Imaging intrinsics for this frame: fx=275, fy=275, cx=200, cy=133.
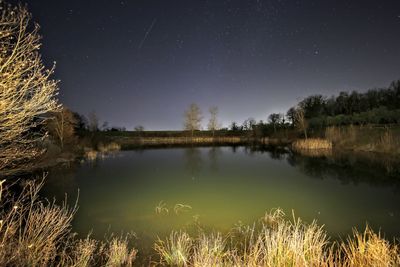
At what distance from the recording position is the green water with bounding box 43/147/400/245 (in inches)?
377

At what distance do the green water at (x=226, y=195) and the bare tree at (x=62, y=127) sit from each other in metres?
10.2

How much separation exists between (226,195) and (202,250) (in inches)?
347

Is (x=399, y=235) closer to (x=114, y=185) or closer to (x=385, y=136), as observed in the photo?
(x=114, y=185)

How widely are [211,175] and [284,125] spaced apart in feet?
169

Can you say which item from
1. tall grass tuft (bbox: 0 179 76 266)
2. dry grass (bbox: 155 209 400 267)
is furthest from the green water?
tall grass tuft (bbox: 0 179 76 266)

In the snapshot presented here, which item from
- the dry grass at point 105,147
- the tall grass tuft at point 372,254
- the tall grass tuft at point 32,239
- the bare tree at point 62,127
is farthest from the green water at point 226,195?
the dry grass at point 105,147

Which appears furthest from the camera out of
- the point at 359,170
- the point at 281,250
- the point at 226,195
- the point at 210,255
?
the point at 359,170

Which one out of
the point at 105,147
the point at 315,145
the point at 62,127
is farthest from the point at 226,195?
the point at 105,147

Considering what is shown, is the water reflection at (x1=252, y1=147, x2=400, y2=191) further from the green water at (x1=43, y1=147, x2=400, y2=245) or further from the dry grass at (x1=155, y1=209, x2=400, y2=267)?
the dry grass at (x1=155, y1=209, x2=400, y2=267)

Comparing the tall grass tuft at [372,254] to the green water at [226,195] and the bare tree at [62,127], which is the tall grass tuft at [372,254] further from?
the bare tree at [62,127]

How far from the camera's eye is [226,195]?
45.2 ft

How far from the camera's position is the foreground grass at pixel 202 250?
4500 millimetres

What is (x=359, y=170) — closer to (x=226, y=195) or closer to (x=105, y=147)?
(x=226, y=195)

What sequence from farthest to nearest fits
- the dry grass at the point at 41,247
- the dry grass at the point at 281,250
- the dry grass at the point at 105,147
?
the dry grass at the point at 105,147
the dry grass at the point at 41,247
the dry grass at the point at 281,250
